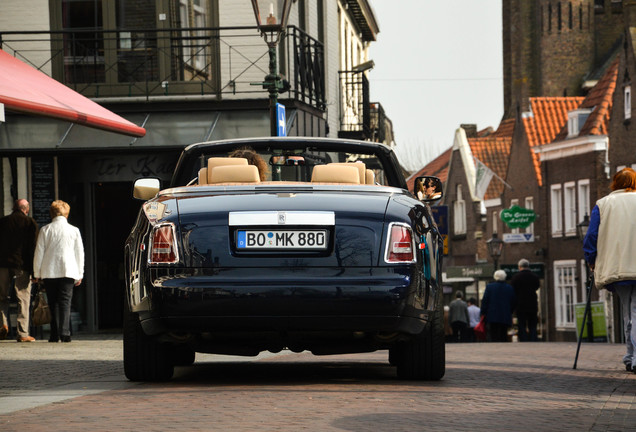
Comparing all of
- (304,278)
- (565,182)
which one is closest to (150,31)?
(304,278)

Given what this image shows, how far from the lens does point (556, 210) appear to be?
55781 mm

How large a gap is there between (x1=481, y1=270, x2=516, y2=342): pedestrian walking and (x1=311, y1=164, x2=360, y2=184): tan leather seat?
19081 millimetres

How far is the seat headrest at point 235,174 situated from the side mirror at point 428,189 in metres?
1.35

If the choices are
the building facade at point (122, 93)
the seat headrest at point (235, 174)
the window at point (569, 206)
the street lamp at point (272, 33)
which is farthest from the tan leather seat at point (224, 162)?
the window at point (569, 206)

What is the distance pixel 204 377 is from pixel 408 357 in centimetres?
154

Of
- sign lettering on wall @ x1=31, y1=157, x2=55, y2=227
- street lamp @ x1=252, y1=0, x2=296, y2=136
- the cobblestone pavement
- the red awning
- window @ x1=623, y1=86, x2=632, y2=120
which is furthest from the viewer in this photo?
window @ x1=623, y1=86, x2=632, y2=120

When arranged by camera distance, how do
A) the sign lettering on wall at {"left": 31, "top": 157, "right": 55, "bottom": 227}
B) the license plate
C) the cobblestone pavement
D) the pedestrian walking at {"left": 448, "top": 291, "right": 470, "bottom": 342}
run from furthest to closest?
the pedestrian walking at {"left": 448, "top": 291, "right": 470, "bottom": 342}, the sign lettering on wall at {"left": 31, "top": 157, "right": 55, "bottom": 227}, the license plate, the cobblestone pavement

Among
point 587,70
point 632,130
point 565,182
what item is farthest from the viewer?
point 587,70

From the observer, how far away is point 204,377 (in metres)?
9.67

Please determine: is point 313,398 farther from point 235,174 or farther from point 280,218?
point 235,174

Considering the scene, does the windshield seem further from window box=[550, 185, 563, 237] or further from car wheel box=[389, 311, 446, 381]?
window box=[550, 185, 563, 237]

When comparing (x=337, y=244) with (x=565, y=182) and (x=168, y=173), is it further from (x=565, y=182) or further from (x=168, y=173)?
(x=565, y=182)

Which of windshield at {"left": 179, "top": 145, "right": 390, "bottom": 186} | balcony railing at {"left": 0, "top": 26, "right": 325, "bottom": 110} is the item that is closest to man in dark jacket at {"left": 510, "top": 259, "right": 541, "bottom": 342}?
balcony railing at {"left": 0, "top": 26, "right": 325, "bottom": 110}

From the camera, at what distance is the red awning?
485 inches
